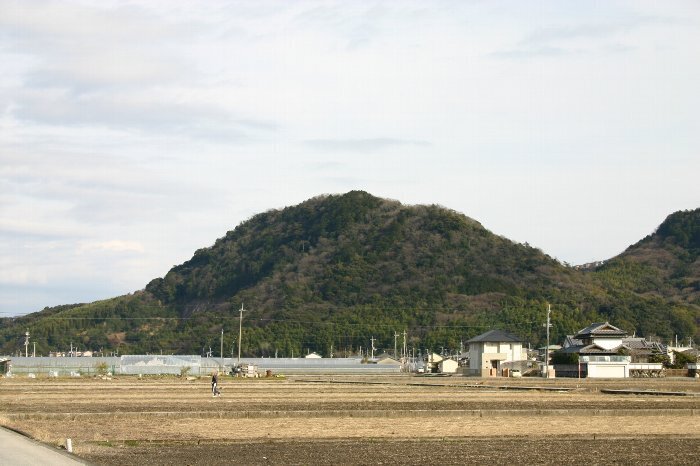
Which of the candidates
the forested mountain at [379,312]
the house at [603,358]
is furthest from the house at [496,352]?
the forested mountain at [379,312]

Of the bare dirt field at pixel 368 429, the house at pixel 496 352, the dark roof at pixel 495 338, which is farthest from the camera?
the dark roof at pixel 495 338

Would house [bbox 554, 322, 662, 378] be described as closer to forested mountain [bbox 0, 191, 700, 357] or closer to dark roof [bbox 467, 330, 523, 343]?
dark roof [bbox 467, 330, 523, 343]

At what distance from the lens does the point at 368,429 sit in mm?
29406

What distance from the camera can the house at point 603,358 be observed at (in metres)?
91.9

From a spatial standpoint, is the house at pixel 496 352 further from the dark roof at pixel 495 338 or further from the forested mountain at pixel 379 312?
the forested mountain at pixel 379 312

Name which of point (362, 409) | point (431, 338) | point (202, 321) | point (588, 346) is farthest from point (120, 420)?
point (202, 321)

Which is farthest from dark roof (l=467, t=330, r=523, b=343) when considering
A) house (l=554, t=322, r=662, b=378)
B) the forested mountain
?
the forested mountain

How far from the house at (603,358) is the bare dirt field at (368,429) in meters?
46.5

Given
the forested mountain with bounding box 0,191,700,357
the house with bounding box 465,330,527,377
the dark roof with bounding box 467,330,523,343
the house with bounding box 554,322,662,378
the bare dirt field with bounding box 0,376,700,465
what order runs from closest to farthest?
the bare dirt field with bounding box 0,376,700,465 → the house with bounding box 554,322,662,378 → the house with bounding box 465,330,527,377 → the dark roof with bounding box 467,330,523,343 → the forested mountain with bounding box 0,191,700,357

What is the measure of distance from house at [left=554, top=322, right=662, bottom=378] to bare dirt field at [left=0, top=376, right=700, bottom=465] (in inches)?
1829

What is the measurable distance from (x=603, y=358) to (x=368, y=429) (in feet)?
221

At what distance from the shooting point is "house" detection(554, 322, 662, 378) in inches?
3620

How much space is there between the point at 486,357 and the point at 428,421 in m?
70.3

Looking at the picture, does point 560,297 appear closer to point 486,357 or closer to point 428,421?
point 486,357
